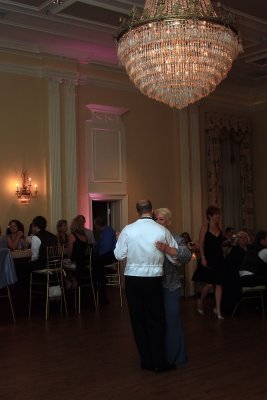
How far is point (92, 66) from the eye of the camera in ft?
35.4

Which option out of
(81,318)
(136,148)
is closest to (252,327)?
(81,318)

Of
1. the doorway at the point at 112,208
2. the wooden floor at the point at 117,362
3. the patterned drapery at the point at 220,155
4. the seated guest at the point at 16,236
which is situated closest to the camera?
the wooden floor at the point at 117,362

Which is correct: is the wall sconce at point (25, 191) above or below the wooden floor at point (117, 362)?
above

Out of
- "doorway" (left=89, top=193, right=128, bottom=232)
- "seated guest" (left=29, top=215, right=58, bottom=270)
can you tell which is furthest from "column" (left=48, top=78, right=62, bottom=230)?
"seated guest" (left=29, top=215, right=58, bottom=270)

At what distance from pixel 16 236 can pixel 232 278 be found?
12.0 feet

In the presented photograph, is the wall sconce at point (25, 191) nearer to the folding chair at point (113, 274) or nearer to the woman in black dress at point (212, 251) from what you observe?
the folding chair at point (113, 274)

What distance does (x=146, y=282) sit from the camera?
5.04m

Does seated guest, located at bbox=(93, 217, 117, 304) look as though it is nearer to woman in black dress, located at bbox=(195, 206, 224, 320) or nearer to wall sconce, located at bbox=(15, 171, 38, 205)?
wall sconce, located at bbox=(15, 171, 38, 205)

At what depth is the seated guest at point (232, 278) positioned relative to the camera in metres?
7.91

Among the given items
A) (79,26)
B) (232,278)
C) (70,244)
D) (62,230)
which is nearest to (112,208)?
(62,230)

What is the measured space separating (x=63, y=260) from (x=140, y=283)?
12.6 ft

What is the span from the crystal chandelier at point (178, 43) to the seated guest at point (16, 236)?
3987 millimetres

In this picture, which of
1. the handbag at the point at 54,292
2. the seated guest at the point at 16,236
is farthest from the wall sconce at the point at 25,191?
the handbag at the point at 54,292

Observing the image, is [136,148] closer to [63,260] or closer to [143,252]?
[63,260]
